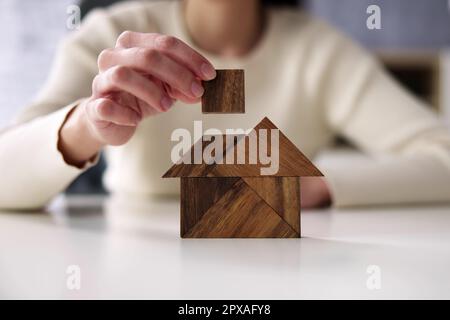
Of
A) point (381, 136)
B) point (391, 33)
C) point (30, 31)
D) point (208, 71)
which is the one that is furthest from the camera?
point (391, 33)

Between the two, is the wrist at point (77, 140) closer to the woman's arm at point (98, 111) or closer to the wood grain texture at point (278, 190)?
the woman's arm at point (98, 111)

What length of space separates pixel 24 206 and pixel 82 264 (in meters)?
0.30

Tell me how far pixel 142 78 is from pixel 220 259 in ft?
0.52

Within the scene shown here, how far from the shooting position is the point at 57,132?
25.6 inches

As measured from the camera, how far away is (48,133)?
0.66m

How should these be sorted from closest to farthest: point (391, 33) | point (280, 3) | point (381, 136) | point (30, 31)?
point (381, 136)
point (280, 3)
point (30, 31)
point (391, 33)

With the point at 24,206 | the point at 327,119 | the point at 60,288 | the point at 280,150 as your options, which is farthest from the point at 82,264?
the point at 327,119

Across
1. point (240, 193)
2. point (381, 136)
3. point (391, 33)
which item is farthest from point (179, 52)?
point (391, 33)

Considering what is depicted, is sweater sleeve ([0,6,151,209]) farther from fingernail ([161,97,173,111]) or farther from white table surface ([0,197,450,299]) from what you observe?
fingernail ([161,97,173,111])

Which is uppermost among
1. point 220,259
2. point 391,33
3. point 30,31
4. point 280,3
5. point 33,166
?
point 391,33

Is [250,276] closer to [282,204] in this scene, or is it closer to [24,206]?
[282,204]

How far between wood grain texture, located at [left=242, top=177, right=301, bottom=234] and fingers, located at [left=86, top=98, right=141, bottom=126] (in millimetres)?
111

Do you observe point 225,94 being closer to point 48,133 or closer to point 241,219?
point 241,219
